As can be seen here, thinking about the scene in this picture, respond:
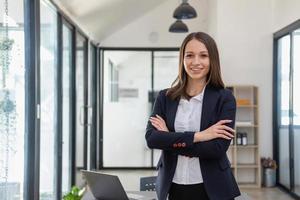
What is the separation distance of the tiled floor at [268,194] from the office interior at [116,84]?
17 mm

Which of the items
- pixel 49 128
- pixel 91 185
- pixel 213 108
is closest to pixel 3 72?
pixel 91 185

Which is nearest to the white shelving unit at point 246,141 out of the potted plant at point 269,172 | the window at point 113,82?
the potted plant at point 269,172

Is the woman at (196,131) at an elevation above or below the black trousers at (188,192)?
above

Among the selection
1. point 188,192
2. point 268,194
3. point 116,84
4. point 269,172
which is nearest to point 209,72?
point 188,192

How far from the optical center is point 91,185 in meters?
2.19

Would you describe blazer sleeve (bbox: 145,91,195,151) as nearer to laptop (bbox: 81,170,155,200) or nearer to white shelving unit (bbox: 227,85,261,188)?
laptop (bbox: 81,170,155,200)

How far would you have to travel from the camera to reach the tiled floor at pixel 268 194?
20.4ft

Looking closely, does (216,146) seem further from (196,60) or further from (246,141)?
(246,141)

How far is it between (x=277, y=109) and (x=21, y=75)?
496cm

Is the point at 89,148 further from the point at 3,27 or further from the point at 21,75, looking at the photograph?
the point at 3,27

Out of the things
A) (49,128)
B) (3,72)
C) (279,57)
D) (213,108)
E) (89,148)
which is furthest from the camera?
(89,148)

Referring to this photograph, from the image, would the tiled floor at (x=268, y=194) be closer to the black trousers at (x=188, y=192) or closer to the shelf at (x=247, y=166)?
the shelf at (x=247, y=166)

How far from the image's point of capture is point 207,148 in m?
1.54

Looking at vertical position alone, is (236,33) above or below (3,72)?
above
